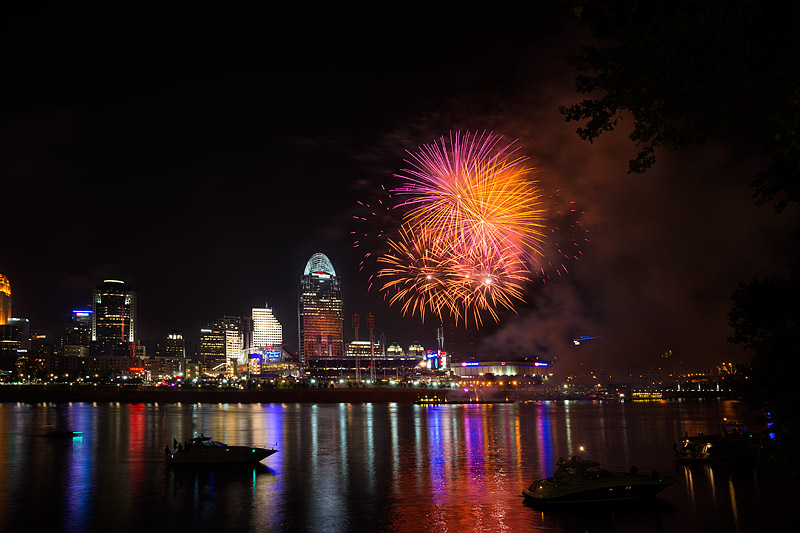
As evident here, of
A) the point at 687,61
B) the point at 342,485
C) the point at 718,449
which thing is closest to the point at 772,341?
the point at 687,61

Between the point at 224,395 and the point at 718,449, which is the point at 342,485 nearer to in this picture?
the point at 718,449

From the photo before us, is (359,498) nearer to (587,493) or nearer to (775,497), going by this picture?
(587,493)

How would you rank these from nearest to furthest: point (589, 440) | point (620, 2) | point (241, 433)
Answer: point (620, 2) < point (589, 440) < point (241, 433)

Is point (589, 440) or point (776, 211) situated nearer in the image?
point (776, 211)

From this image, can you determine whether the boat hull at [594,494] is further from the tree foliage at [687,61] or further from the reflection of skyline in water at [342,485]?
the tree foliage at [687,61]

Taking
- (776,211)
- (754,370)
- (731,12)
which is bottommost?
(754,370)

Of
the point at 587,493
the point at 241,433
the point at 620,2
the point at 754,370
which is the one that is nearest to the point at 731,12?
the point at 620,2

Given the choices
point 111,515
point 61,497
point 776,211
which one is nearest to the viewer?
point 776,211
